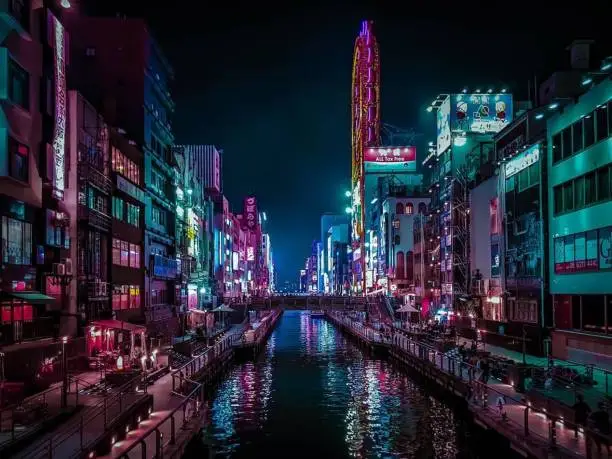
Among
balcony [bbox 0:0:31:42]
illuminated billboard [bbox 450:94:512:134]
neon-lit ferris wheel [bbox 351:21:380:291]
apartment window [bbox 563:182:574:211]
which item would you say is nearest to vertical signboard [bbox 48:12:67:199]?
balcony [bbox 0:0:31:42]

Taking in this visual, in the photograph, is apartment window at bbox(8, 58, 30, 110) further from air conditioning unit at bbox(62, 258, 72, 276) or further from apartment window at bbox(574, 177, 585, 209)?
apartment window at bbox(574, 177, 585, 209)

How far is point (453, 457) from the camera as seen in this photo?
3084 cm

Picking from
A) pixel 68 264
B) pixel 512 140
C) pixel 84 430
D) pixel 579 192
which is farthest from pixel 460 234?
pixel 84 430

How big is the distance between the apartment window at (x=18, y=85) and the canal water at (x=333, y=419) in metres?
18.7

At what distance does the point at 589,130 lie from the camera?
44031mm

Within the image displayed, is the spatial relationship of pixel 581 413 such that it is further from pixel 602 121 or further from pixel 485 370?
pixel 602 121

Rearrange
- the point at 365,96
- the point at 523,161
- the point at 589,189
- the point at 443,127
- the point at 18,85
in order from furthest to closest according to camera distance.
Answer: the point at 365,96
the point at 443,127
the point at 523,161
the point at 589,189
the point at 18,85

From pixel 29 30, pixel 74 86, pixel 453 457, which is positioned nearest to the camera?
pixel 453 457

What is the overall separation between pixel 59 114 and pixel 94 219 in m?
10.8

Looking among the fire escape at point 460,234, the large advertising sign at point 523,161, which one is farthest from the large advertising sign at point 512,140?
the fire escape at point 460,234

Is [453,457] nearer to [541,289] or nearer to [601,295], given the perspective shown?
[601,295]

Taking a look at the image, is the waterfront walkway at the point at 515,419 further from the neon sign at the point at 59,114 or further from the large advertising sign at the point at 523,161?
the neon sign at the point at 59,114

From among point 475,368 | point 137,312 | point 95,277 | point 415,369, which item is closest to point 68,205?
point 95,277

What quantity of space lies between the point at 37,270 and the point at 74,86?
34.1 m
